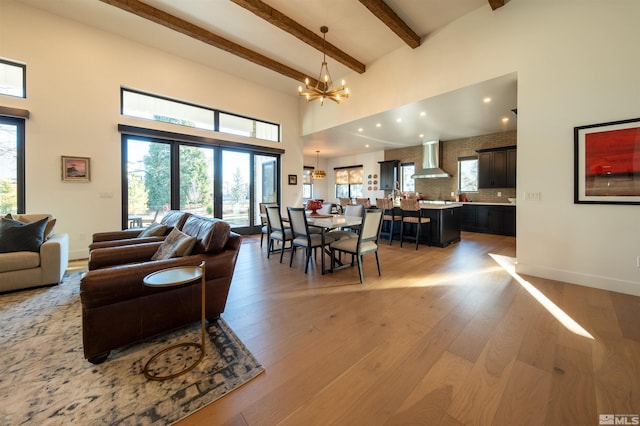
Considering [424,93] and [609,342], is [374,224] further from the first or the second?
[424,93]

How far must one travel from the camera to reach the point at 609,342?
6.09ft

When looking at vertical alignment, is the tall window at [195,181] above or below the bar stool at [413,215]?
above

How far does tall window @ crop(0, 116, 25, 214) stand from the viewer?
3760 mm

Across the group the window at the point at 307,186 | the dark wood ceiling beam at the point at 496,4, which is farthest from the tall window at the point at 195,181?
the dark wood ceiling beam at the point at 496,4

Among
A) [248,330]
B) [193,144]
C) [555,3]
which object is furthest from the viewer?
[193,144]

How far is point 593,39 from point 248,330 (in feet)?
16.7

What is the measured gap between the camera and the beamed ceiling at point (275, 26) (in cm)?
378

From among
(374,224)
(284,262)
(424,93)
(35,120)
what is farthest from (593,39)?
(35,120)

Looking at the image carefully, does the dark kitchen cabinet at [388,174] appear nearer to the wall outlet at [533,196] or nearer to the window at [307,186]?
the window at [307,186]

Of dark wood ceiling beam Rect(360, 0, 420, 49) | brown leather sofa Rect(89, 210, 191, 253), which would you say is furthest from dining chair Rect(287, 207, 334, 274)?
dark wood ceiling beam Rect(360, 0, 420, 49)

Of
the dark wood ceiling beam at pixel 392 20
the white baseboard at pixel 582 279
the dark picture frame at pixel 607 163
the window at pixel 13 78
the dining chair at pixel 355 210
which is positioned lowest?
the white baseboard at pixel 582 279

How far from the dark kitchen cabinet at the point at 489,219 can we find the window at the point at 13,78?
33.4 ft

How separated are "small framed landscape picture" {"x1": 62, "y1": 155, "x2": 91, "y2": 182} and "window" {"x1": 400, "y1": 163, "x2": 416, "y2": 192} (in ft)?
29.6

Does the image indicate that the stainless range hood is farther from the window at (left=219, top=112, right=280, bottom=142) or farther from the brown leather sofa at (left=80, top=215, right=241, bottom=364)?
the brown leather sofa at (left=80, top=215, right=241, bottom=364)
